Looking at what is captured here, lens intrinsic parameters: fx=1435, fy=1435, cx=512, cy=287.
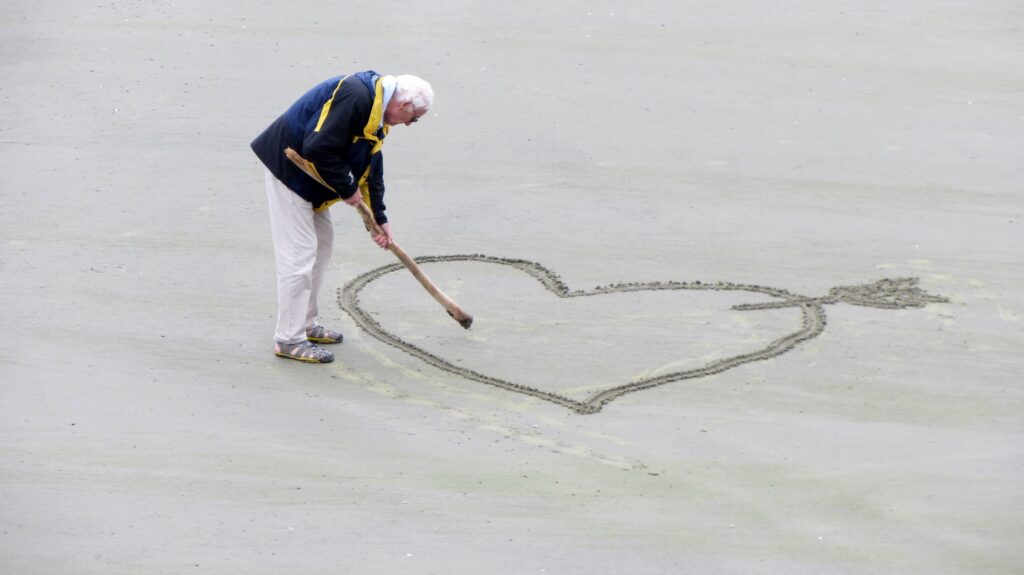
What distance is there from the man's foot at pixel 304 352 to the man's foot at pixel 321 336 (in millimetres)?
199

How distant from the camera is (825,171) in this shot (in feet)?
34.1

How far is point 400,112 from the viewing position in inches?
289

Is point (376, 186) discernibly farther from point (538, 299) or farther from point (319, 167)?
point (538, 299)

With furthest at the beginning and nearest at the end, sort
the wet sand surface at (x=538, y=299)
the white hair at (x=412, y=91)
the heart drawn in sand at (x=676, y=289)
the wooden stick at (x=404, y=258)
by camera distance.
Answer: the heart drawn in sand at (x=676, y=289), the wooden stick at (x=404, y=258), the white hair at (x=412, y=91), the wet sand surface at (x=538, y=299)

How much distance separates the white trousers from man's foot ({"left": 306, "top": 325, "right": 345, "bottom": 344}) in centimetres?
21

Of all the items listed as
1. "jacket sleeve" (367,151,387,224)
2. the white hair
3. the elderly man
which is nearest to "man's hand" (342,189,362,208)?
the elderly man

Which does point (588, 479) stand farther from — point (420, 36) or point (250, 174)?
point (420, 36)

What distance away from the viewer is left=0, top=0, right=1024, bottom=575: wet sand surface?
6102 millimetres

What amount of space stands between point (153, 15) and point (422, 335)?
561 cm

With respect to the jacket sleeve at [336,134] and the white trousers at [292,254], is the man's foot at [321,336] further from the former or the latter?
the jacket sleeve at [336,134]

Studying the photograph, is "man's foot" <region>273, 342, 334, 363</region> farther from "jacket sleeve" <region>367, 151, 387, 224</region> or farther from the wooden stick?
"jacket sleeve" <region>367, 151, 387, 224</region>

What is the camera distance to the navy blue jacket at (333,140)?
7.27 metres

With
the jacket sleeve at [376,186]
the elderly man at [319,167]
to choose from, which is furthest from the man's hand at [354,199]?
the jacket sleeve at [376,186]

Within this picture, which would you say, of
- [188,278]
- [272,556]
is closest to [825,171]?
[188,278]
